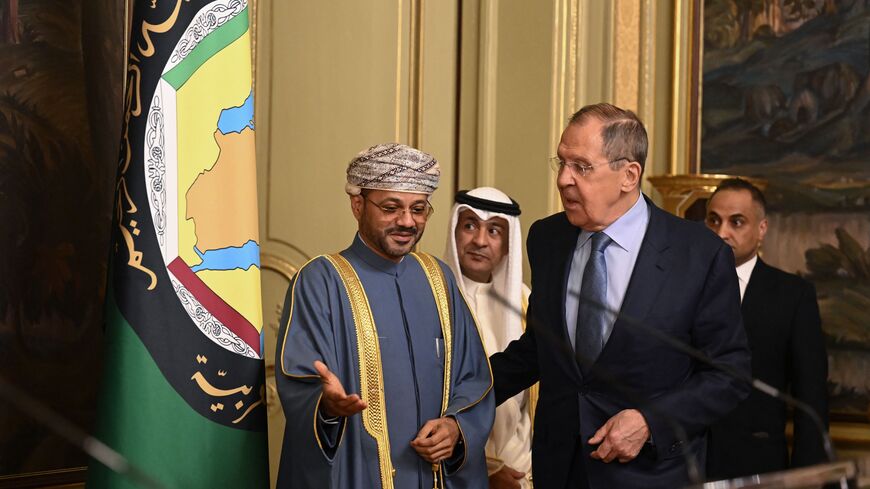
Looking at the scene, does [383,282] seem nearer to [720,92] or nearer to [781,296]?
[781,296]

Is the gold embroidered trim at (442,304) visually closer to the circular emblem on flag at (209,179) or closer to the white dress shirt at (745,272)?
the circular emblem on flag at (209,179)

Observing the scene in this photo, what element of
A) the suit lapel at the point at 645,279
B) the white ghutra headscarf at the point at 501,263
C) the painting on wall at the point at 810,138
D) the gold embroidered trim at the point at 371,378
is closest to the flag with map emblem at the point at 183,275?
the gold embroidered trim at the point at 371,378

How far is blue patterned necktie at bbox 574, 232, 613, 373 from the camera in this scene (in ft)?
→ 10.7

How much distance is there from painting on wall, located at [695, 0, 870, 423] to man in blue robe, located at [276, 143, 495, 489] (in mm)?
2885

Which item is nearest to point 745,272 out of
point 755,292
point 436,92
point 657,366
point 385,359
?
point 755,292

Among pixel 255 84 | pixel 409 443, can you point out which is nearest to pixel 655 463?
pixel 409 443

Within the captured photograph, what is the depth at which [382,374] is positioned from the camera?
131 inches

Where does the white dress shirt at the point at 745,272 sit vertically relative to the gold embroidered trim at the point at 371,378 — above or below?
above

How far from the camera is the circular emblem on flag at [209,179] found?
346cm

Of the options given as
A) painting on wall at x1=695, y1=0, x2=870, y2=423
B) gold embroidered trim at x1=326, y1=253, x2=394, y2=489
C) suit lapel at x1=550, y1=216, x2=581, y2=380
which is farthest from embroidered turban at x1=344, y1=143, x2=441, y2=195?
painting on wall at x1=695, y1=0, x2=870, y2=423

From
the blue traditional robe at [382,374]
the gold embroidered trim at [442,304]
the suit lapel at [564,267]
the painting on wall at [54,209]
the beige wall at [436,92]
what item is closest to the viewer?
the blue traditional robe at [382,374]

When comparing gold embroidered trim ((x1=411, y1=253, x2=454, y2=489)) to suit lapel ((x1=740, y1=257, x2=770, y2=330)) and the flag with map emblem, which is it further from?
suit lapel ((x1=740, y1=257, x2=770, y2=330))

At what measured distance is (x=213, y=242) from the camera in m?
3.52

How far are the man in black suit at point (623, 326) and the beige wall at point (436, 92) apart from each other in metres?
2.50
